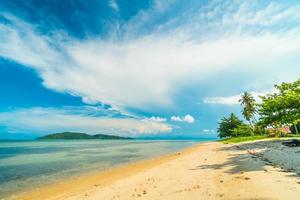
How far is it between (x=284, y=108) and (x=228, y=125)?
7824cm

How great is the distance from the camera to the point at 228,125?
10169 centimetres

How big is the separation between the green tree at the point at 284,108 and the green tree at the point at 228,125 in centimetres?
7195

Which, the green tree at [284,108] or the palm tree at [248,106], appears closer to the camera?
the green tree at [284,108]

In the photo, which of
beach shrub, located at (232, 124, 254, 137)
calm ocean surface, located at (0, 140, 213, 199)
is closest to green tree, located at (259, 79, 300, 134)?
calm ocean surface, located at (0, 140, 213, 199)

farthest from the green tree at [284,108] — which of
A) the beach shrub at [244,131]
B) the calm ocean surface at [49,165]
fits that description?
the beach shrub at [244,131]

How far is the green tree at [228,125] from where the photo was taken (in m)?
99.4

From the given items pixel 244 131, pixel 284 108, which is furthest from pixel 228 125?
pixel 284 108

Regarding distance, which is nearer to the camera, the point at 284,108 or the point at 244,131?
the point at 284,108

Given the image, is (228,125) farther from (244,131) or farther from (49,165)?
(49,165)

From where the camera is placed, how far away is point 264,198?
307 inches

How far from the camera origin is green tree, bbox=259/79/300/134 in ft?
81.4

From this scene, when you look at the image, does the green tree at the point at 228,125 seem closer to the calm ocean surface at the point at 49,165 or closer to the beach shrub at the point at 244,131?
the beach shrub at the point at 244,131

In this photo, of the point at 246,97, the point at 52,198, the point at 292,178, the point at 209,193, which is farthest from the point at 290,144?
the point at 246,97

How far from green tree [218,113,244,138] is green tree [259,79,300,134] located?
71950 mm
